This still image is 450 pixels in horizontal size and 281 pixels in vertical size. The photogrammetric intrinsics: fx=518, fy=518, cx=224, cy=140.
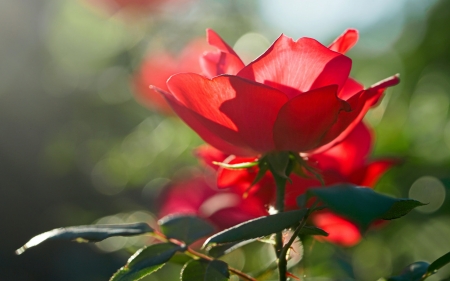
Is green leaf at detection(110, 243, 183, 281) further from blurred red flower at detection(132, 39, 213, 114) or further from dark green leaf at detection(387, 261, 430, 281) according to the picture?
blurred red flower at detection(132, 39, 213, 114)

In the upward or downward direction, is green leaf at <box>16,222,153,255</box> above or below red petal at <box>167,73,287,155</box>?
below

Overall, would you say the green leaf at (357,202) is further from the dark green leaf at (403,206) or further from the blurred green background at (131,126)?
Result: the blurred green background at (131,126)

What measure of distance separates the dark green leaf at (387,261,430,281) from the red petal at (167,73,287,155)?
0.48 feet

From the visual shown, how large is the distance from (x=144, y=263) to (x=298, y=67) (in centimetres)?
20

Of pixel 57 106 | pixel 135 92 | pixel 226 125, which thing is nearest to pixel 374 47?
pixel 135 92

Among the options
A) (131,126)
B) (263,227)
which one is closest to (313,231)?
(263,227)

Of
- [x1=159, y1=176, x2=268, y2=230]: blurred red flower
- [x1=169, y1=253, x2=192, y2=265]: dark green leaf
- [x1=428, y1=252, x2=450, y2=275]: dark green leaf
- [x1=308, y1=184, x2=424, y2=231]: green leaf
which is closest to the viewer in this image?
[x1=308, y1=184, x2=424, y2=231]: green leaf

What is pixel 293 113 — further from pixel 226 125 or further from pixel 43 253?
pixel 43 253

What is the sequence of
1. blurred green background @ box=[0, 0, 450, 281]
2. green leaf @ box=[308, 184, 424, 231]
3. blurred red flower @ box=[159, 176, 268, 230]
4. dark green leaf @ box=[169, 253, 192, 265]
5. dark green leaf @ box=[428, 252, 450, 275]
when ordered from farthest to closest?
blurred green background @ box=[0, 0, 450, 281] < blurred red flower @ box=[159, 176, 268, 230] < dark green leaf @ box=[169, 253, 192, 265] < dark green leaf @ box=[428, 252, 450, 275] < green leaf @ box=[308, 184, 424, 231]

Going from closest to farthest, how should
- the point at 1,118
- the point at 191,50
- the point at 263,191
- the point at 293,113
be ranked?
the point at 293,113 → the point at 263,191 → the point at 191,50 → the point at 1,118

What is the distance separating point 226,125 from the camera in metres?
0.44

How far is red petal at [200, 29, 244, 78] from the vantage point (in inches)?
17.9

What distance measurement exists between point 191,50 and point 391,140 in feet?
1.52

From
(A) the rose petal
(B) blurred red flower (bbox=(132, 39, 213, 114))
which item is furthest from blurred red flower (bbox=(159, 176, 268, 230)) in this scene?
(B) blurred red flower (bbox=(132, 39, 213, 114))
